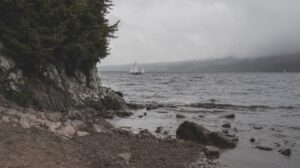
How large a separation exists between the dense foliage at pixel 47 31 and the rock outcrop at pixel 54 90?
722mm

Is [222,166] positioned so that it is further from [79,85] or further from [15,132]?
[79,85]

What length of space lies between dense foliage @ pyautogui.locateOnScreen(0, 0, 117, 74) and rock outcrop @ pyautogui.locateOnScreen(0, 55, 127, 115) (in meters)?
0.72

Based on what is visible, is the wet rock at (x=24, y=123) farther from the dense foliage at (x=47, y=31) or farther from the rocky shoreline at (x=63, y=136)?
the dense foliage at (x=47, y=31)

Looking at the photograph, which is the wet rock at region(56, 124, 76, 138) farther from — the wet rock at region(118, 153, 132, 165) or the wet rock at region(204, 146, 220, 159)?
the wet rock at region(204, 146, 220, 159)

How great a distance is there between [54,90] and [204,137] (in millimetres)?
10848

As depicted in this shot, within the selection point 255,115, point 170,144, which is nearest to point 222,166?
point 170,144

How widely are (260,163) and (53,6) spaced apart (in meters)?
15.8

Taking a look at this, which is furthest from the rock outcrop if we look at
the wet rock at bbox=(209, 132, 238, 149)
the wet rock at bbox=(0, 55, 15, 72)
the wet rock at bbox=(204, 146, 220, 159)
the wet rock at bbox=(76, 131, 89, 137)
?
the wet rock at bbox=(204, 146, 220, 159)

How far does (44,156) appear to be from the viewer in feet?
47.0

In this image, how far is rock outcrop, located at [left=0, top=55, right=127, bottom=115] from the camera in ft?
80.1

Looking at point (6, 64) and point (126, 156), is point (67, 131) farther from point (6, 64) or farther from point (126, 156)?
point (6, 64)

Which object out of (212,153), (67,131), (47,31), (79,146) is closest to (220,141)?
(212,153)

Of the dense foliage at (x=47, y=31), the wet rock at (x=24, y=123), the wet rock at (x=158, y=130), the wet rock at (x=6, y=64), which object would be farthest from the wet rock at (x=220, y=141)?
the wet rock at (x=6, y=64)

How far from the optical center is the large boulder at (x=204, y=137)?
71.2 feet
